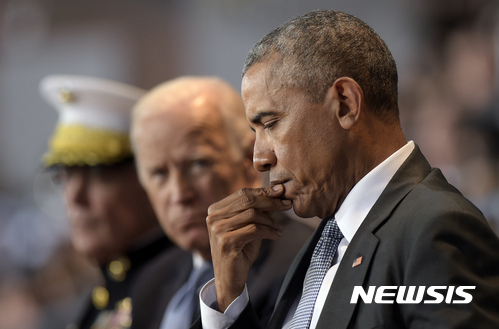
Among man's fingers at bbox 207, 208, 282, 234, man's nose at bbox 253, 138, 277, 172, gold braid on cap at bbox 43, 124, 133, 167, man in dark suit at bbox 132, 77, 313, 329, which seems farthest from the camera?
gold braid on cap at bbox 43, 124, 133, 167

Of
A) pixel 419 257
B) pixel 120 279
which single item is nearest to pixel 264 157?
pixel 419 257

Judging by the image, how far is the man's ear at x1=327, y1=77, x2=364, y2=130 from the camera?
1664 millimetres

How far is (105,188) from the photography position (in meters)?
3.38

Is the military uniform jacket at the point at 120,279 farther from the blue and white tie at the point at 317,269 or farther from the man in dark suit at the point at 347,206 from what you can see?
the blue and white tie at the point at 317,269

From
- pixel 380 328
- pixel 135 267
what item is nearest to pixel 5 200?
pixel 135 267

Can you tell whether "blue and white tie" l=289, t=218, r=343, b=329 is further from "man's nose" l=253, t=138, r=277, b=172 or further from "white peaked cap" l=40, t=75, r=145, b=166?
"white peaked cap" l=40, t=75, r=145, b=166

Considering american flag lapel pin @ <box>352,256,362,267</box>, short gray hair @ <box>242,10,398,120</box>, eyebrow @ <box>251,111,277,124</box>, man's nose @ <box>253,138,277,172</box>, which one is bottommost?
american flag lapel pin @ <box>352,256,362,267</box>

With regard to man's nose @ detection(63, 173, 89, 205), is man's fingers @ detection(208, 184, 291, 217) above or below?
above

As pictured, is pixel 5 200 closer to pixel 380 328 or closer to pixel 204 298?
pixel 204 298

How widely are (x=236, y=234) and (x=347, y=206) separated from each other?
32 centimetres

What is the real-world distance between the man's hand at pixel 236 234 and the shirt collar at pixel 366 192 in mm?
234

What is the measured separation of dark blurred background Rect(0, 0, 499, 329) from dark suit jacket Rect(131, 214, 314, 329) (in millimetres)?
1127

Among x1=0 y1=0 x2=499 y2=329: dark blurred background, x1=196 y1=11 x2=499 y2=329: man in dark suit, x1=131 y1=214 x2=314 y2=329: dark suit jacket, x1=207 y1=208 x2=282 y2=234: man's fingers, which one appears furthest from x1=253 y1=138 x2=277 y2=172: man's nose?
x1=0 y1=0 x2=499 y2=329: dark blurred background

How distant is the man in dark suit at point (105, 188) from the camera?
3365 millimetres
